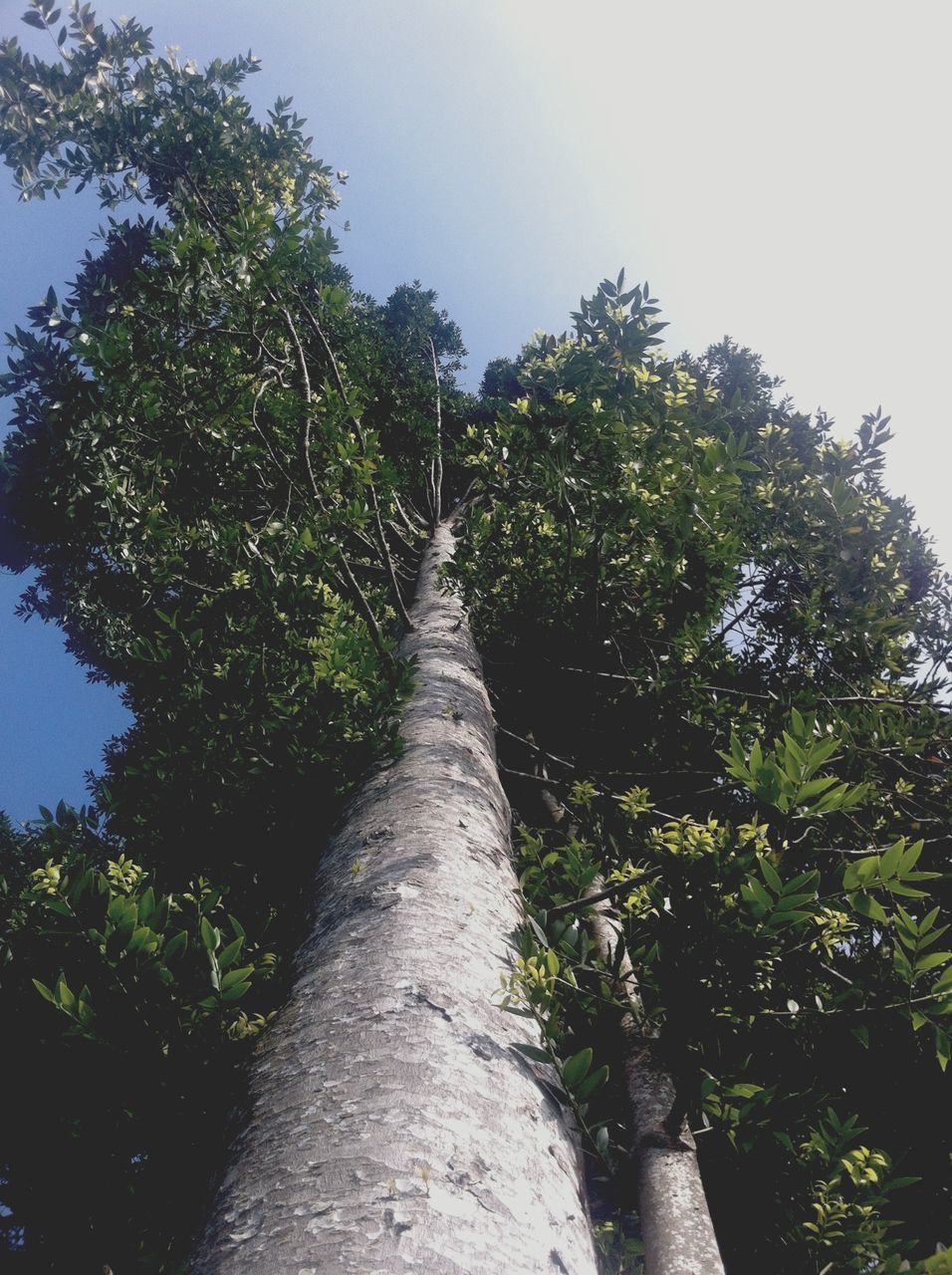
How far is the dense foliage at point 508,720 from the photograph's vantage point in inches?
73.5

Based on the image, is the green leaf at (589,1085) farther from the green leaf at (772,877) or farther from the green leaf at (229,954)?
the green leaf at (229,954)

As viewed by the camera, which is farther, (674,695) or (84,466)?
(674,695)

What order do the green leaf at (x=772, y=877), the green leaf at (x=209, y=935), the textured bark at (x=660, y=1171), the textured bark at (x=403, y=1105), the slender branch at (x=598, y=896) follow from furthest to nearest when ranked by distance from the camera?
the slender branch at (x=598, y=896)
the green leaf at (x=209, y=935)
the green leaf at (x=772, y=877)
the textured bark at (x=660, y=1171)
the textured bark at (x=403, y=1105)

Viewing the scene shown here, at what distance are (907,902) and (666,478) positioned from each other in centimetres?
244

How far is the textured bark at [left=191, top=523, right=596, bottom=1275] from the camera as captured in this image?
1.14m

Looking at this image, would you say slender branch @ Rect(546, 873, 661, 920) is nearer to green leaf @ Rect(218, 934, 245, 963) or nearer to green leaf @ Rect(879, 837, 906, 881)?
green leaf @ Rect(879, 837, 906, 881)

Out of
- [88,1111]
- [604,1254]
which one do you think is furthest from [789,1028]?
[88,1111]

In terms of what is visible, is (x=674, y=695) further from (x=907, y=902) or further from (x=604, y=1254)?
(x=604, y=1254)

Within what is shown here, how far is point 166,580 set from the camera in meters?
3.76

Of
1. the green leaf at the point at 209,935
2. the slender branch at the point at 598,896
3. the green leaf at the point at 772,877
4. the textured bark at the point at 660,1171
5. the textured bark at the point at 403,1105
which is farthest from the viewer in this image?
the slender branch at the point at 598,896

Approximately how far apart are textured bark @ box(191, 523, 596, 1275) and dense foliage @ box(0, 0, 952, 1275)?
6.8 inches

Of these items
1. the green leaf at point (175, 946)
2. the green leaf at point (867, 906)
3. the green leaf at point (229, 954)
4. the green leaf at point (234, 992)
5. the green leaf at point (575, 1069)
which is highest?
the green leaf at point (175, 946)

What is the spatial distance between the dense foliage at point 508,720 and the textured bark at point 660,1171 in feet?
0.33

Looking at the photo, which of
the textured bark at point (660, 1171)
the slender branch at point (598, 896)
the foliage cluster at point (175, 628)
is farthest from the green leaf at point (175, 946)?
the textured bark at point (660, 1171)
